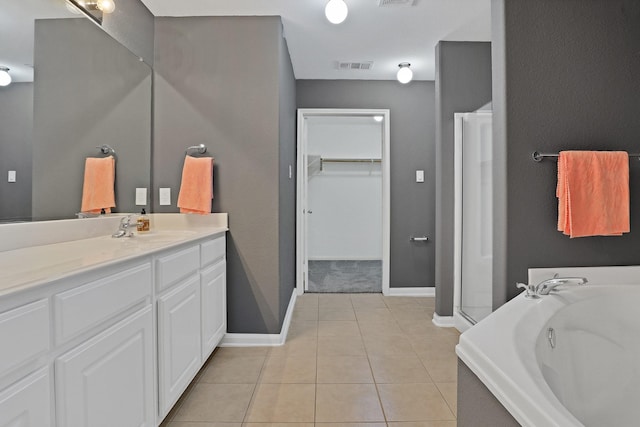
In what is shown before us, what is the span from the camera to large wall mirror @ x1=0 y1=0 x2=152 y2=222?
4.73 feet

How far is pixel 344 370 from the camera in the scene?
88.4 inches

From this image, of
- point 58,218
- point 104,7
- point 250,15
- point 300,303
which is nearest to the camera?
point 58,218

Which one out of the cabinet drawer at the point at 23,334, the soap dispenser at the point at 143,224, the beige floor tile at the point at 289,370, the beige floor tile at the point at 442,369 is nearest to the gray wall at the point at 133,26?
the soap dispenser at the point at 143,224

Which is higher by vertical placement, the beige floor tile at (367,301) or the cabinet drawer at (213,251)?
→ the cabinet drawer at (213,251)

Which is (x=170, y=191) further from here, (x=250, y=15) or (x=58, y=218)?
(x=250, y=15)

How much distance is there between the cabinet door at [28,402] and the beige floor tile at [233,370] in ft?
4.19

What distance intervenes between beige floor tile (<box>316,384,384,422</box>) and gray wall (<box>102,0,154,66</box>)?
2.36 m

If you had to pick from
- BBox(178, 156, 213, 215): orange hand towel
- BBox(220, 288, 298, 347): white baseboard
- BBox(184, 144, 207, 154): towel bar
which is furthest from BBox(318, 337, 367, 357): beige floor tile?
BBox(184, 144, 207, 154): towel bar

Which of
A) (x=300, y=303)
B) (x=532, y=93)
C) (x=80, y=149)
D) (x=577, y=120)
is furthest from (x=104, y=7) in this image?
(x=300, y=303)

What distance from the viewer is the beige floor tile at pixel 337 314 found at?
325 cm

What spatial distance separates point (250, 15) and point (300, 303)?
258 centimetres

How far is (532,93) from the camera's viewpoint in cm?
174

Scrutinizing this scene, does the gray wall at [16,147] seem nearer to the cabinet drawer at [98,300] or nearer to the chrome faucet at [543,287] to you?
the cabinet drawer at [98,300]

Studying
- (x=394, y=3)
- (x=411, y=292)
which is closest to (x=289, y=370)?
(x=411, y=292)
